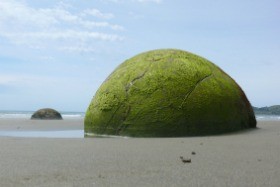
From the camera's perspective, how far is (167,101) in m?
7.50

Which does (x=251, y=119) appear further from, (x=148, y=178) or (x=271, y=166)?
(x=148, y=178)

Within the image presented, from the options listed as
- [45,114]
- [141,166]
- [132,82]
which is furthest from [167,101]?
[45,114]

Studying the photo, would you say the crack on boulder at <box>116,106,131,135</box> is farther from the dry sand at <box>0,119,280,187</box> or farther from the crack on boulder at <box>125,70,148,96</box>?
the dry sand at <box>0,119,280,187</box>

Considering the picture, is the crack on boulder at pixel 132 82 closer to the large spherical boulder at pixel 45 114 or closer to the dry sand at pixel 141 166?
the dry sand at pixel 141 166

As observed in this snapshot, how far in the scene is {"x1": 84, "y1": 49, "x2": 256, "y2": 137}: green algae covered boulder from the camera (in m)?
7.33

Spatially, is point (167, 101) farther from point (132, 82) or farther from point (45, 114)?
point (45, 114)

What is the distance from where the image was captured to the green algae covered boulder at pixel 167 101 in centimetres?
733

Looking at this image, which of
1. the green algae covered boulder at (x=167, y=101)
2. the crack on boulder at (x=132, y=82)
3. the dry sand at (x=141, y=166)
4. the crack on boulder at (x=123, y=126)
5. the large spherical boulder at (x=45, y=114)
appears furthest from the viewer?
the large spherical boulder at (x=45, y=114)

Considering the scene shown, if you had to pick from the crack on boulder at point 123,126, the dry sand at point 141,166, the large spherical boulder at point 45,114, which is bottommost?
the dry sand at point 141,166

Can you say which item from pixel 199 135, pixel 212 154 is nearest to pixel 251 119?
pixel 199 135

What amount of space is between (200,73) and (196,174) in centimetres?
503

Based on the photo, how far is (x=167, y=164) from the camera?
3.79 m

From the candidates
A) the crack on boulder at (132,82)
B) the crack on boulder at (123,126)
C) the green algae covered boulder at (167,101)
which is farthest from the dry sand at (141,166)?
the crack on boulder at (132,82)

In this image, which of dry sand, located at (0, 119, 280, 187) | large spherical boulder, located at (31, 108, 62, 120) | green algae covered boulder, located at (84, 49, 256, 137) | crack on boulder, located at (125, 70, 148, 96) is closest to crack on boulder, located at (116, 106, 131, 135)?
green algae covered boulder, located at (84, 49, 256, 137)
